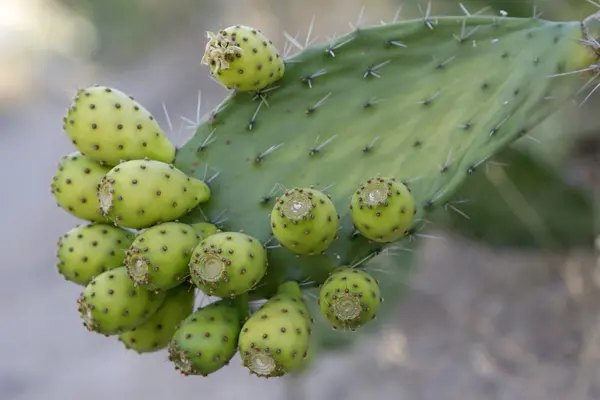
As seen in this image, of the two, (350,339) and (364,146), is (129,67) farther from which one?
(364,146)

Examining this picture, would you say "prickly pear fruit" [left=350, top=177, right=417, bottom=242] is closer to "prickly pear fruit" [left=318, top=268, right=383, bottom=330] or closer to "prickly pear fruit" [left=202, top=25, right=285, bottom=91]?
"prickly pear fruit" [left=318, top=268, right=383, bottom=330]

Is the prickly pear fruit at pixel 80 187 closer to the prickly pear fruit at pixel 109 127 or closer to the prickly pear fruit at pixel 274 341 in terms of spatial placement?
the prickly pear fruit at pixel 109 127

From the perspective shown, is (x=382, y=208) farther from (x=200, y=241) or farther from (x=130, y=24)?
(x=130, y=24)

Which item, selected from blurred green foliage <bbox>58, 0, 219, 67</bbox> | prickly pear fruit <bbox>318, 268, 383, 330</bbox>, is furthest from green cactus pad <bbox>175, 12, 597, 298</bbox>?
blurred green foliage <bbox>58, 0, 219, 67</bbox>

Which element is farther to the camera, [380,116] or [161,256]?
[380,116]

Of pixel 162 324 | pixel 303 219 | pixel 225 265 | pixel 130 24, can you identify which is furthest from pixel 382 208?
pixel 130 24

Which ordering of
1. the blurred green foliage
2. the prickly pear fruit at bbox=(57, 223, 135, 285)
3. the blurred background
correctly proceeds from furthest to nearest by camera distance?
the blurred green foliage < the blurred background < the prickly pear fruit at bbox=(57, 223, 135, 285)

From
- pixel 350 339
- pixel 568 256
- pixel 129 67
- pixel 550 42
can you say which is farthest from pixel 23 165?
pixel 550 42
